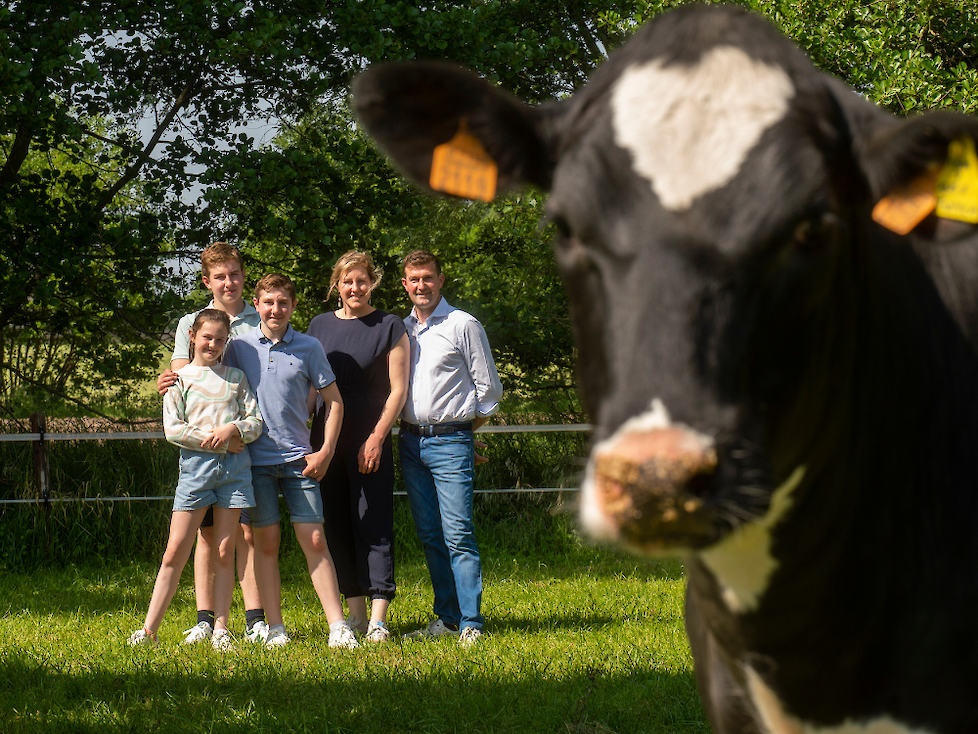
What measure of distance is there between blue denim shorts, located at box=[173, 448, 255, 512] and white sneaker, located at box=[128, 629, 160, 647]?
71 centimetres

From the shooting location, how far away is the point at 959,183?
1658 millimetres

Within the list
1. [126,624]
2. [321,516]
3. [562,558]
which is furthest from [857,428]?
[562,558]

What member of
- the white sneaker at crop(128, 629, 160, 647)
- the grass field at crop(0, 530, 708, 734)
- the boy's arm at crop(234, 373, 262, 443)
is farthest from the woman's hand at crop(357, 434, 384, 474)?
the white sneaker at crop(128, 629, 160, 647)

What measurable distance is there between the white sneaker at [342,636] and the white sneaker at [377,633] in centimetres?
9

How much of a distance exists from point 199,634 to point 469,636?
4.61 feet

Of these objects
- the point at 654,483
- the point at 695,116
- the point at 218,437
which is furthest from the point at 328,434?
the point at 654,483

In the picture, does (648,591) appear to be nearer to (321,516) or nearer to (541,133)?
(321,516)

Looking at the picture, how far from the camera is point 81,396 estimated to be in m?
10.0

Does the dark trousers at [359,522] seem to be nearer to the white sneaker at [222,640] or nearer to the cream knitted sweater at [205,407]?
the cream knitted sweater at [205,407]

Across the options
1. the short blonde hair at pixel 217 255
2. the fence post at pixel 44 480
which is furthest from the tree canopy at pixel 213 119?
the short blonde hair at pixel 217 255

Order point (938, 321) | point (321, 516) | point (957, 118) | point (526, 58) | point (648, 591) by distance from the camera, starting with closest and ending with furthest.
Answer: point (957, 118)
point (938, 321)
point (321, 516)
point (648, 591)
point (526, 58)

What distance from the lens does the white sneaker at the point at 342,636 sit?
502 centimetres

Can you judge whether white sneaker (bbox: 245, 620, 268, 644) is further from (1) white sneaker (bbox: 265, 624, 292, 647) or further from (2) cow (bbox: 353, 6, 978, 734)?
(2) cow (bbox: 353, 6, 978, 734)

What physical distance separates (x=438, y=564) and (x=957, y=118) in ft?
14.0
